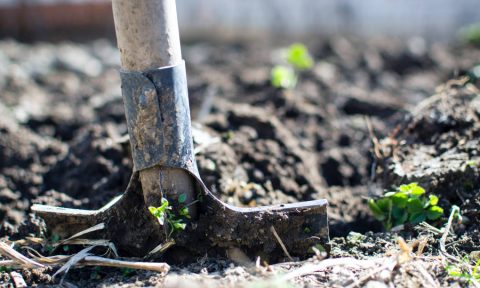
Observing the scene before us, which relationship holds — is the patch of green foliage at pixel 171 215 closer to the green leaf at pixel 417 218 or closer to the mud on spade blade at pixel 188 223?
the mud on spade blade at pixel 188 223

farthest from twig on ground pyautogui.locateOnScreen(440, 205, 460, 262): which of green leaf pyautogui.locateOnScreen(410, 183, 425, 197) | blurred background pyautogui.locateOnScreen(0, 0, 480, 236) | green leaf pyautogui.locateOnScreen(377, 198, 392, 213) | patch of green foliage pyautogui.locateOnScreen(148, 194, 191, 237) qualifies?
patch of green foliage pyautogui.locateOnScreen(148, 194, 191, 237)

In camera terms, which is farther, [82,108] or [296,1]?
[296,1]

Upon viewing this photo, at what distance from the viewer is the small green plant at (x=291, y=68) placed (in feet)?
13.0

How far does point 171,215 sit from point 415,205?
3.20 feet

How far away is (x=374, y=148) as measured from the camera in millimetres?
2625

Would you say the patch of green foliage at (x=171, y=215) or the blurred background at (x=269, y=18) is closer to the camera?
the patch of green foliage at (x=171, y=215)

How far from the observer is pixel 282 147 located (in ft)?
9.98

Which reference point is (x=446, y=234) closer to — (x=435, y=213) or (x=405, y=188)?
(x=435, y=213)

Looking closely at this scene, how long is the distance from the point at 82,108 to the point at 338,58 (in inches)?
94.4

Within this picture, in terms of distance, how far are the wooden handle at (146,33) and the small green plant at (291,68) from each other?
2091 mm

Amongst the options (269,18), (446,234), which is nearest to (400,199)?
(446,234)

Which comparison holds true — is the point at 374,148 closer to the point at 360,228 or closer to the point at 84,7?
the point at 360,228

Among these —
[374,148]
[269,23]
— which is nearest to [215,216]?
[374,148]

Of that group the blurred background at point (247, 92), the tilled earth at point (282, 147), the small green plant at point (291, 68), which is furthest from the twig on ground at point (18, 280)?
the small green plant at point (291, 68)
